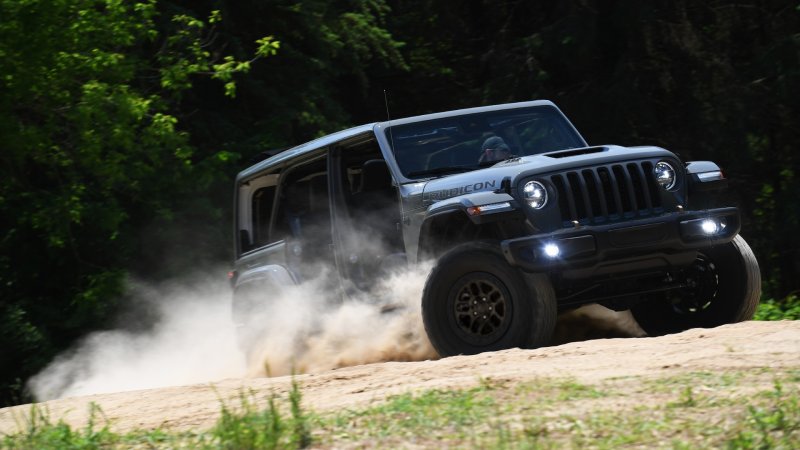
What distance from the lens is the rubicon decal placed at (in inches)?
308

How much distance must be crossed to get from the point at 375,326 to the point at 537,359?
2.14 m

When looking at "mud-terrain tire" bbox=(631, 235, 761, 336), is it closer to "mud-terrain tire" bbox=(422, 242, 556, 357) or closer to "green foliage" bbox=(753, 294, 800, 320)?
"mud-terrain tire" bbox=(422, 242, 556, 357)

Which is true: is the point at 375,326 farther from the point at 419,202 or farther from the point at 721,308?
the point at 721,308

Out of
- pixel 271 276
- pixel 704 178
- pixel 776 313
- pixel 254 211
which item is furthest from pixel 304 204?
pixel 776 313

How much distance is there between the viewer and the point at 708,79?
18484mm

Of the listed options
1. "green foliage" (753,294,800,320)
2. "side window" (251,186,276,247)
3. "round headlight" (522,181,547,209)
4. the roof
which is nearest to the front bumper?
"round headlight" (522,181,547,209)

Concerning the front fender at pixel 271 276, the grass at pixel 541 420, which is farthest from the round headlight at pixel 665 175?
the front fender at pixel 271 276

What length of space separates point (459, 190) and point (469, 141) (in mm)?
926

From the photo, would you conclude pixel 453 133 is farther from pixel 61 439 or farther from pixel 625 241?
pixel 61 439

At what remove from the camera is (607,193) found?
25.5 ft

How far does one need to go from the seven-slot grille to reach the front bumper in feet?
0.48

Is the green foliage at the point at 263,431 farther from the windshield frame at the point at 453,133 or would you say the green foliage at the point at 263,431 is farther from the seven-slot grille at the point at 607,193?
the windshield frame at the point at 453,133

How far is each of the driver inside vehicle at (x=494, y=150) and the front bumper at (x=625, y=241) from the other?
1.18m

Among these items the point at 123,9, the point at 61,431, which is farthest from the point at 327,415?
the point at 123,9
